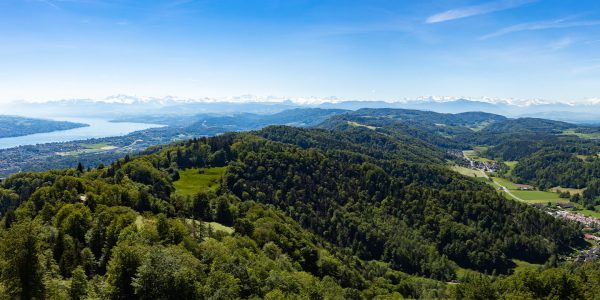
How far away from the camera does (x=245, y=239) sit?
3346 inches

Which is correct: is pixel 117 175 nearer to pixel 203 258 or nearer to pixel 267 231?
pixel 267 231

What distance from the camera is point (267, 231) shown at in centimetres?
9688

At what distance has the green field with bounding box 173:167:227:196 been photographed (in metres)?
146

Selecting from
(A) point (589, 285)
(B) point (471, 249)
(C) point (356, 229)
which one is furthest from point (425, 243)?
(A) point (589, 285)

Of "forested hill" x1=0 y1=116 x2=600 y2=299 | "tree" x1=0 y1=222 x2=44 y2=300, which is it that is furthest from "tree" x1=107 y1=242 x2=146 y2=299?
"tree" x1=0 y1=222 x2=44 y2=300

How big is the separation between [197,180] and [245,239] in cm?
8405

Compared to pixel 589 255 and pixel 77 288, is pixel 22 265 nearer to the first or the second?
pixel 77 288

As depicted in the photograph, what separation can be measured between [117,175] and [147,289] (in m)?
87.6

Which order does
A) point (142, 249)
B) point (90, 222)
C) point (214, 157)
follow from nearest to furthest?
point (142, 249) < point (90, 222) < point (214, 157)

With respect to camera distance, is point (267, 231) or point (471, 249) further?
point (471, 249)

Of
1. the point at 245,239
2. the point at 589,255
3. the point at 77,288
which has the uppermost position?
the point at 77,288

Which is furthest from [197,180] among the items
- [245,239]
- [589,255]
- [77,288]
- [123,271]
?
[589,255]

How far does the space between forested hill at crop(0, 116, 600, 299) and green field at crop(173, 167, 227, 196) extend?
0.73 m

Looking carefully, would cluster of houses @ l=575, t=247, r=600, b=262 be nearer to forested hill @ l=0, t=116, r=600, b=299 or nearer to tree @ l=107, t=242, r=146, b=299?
forested hill @ l=0, t=116, r=600, b=299
